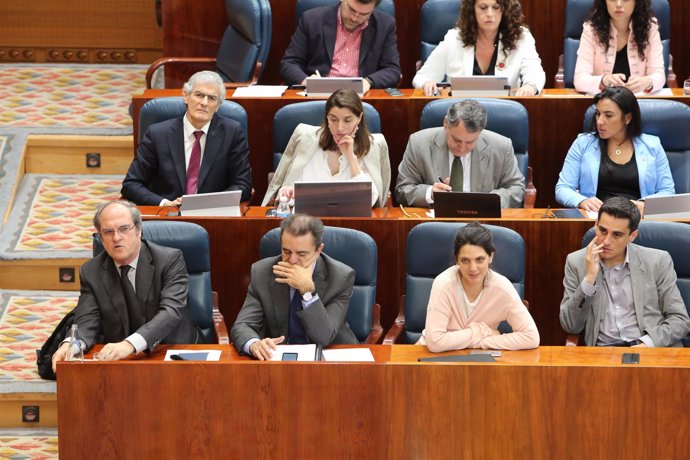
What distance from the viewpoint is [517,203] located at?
415 centimetres

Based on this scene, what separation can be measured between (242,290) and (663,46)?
204 centimetres

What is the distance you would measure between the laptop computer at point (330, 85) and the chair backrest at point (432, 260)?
105 cm

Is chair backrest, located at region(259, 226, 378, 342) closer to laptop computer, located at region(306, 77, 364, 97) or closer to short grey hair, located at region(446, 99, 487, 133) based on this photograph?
short grey hair, located at region(446, 99, 487, 133)

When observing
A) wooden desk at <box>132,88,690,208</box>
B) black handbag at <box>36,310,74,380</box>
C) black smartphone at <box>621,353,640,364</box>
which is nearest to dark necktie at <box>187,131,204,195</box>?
wooden desk at <box>132,88,690,208</box>

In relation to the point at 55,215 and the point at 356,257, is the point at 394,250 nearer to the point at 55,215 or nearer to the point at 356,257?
the point at 356,257

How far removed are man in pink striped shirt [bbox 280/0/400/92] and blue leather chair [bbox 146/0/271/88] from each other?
0.38 ft

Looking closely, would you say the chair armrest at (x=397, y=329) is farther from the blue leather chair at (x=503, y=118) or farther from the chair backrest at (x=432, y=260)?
the blue leather chair at (x=503, y=118)

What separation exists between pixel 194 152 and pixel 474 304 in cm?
126

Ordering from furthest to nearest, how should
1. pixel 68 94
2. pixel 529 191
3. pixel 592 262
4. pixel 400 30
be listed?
pixel 68 94 < pixel 400 30 < pixel 529 191 < pixel 592 262

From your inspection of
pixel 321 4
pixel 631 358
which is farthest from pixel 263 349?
pixel 321 4

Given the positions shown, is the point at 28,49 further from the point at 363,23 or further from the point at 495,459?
the point at 495,459

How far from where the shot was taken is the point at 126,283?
3363 mm

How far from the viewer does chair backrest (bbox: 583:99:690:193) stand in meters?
4.26

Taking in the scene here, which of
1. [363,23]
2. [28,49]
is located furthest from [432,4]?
[28,49]
